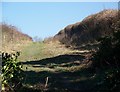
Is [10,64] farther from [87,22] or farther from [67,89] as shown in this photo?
[87,22]

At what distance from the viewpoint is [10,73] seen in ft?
23.3

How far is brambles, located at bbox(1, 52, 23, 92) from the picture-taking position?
693 centimetres

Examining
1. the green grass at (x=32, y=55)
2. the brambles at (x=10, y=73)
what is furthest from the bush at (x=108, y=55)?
the green grass at (x=32, y=55)

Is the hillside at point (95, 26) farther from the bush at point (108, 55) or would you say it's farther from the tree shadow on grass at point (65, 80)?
the tree shadow on grass at point (65, 80)

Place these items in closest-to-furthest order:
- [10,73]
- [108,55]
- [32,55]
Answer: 1. [10,73]
2. [108,55]
3. [32,55]

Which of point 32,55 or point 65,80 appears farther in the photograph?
point 32,55

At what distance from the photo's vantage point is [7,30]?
3675 cm

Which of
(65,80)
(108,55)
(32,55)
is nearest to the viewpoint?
(65,80)

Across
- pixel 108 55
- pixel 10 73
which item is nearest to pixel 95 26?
pixel 108 55

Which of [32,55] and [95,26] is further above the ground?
[95,26]

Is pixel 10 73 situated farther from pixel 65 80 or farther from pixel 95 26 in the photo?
pixel 95 26

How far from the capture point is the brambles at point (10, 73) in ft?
22.7

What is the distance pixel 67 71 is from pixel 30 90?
13.7 feet

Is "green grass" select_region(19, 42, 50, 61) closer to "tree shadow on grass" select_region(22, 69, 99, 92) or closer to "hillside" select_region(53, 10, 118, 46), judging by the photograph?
"hillside" select_region(53, 10, 118, 46)
